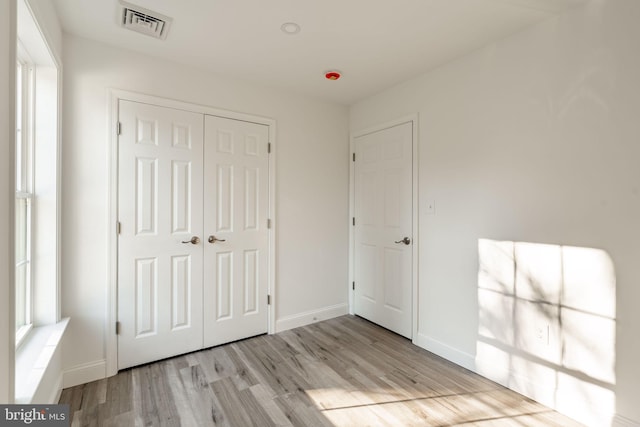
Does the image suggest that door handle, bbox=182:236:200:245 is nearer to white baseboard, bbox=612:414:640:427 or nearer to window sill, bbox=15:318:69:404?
window sill, bbox=15:318:69:404

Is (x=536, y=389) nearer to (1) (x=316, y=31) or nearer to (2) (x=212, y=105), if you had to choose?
(1) (x=316, y=31)

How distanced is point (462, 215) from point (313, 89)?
185 cm

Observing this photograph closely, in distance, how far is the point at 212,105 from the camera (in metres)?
2.71

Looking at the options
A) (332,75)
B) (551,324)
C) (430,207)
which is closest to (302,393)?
(551,324)

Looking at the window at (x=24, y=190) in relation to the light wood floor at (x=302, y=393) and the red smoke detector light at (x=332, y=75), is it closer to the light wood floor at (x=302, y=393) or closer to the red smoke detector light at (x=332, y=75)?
the light wood floor at (x=302, y=393)

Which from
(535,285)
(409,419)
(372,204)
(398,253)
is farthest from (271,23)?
(409,419)

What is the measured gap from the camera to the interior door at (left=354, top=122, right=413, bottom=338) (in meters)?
2.93

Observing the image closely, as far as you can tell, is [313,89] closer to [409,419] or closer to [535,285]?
[535,285]

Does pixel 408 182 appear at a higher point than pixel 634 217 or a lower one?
higher

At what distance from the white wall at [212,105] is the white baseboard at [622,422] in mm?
2322

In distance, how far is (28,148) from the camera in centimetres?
190

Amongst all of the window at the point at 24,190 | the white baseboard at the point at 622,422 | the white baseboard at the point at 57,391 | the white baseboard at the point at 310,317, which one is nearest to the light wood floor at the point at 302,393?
the white baseboard at the point at 57,391

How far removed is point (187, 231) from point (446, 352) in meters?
2.38

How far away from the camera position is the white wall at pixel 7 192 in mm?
1104
